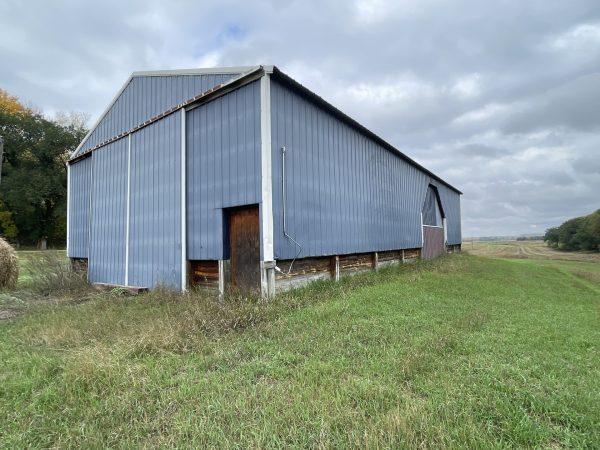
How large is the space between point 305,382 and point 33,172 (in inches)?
1599

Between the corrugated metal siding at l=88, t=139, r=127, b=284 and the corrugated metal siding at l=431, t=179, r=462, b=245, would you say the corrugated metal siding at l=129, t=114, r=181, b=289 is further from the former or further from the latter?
the corrugated metal siding at l=431, t=179, r=462, b=245

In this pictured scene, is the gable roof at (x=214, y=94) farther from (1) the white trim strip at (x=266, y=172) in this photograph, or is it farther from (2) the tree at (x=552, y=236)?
(2) the tree at (x=552, y=236)

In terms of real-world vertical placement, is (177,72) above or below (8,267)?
above

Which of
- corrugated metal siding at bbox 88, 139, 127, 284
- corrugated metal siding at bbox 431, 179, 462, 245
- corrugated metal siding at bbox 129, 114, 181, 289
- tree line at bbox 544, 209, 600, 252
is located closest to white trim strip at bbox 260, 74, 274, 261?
corrugated metal siding at bbox 129, 114, 181, 289

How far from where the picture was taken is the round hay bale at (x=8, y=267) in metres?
10.5

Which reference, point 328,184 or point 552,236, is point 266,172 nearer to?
point 328,184

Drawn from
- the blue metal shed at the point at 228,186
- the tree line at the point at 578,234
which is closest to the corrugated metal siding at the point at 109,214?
the blue metal shed at the point at 228,186

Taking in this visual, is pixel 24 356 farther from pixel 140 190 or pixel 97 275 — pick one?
pixel 97 275

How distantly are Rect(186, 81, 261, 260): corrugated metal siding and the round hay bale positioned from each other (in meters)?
6.58

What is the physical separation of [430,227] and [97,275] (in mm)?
16301

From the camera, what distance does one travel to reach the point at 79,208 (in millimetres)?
13367

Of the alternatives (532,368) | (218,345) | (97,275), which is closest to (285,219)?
(218,345)

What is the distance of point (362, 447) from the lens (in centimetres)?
226

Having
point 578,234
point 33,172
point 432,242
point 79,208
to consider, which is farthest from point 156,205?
point 578,234
